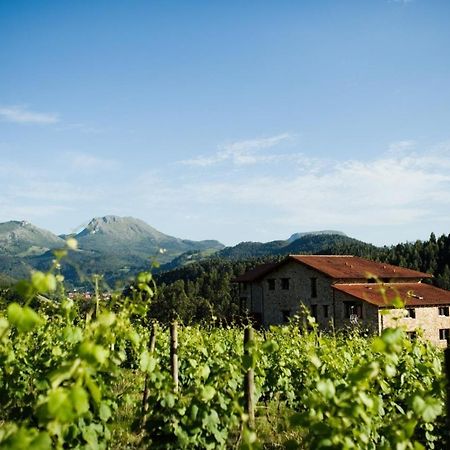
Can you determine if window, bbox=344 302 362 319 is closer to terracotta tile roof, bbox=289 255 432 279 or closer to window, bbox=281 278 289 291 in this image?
terracotta tile roof, bbox=289 255 432 279

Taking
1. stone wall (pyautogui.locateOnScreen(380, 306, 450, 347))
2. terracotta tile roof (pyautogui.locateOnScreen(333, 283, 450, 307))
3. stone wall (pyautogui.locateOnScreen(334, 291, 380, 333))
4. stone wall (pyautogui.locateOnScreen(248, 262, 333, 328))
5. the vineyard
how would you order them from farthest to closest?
stone wall (pyautogui.locateOnScreen(248, 262, 333, 328)), stone wall (pyautogui.locateOnScreen(380, 306, 450, 347)), terracotta tile roof (pyautogui.locateOnScreen(333, 283, 450, 307)), stone wall (pyautogui.locateOnScreen(334, 291, 380, 333)), the vineyard

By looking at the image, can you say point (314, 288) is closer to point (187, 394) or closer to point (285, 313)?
point (285, 313)

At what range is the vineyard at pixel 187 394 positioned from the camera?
2746 millimetres

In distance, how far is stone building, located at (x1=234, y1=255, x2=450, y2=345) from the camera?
Answer: 34688mm

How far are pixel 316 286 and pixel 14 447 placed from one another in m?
36.6

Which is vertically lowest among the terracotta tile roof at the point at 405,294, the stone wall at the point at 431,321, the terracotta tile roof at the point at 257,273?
the stone wall at the point at 431,321

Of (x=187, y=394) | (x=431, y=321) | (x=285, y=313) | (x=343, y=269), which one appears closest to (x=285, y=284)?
(x=285, y=313)

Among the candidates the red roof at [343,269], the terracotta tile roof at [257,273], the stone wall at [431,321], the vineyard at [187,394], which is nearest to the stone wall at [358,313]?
the red roof at [343,269]

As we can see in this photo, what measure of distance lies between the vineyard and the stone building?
24674 mm

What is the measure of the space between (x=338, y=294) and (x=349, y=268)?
4.16m

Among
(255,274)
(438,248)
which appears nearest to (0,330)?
(255,274)

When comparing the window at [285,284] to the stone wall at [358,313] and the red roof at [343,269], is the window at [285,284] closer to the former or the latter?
the red roof at [343,269]

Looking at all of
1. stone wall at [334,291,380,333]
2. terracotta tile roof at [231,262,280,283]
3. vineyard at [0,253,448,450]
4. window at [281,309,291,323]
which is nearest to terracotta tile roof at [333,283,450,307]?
stone wall at [334,291,380,333]

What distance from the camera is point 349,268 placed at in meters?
39.8
